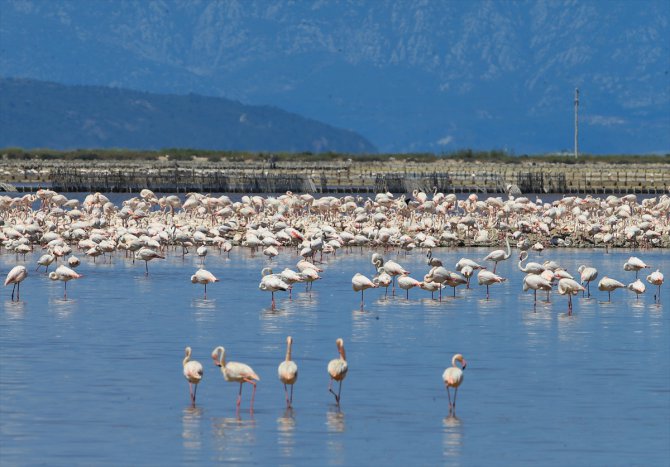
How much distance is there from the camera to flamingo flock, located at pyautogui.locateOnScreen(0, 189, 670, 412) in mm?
28219

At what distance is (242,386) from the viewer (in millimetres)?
17688

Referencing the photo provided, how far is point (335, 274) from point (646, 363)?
1295cm

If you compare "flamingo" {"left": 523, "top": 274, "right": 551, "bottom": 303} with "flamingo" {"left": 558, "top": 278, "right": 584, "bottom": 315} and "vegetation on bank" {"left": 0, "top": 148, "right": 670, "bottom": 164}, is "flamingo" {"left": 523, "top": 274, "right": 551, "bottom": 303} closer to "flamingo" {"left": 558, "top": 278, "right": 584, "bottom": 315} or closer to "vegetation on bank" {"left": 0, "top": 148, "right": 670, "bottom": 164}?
"flamingo" {"left": 558, "top": 278, "right": 584, "bottom": 315}

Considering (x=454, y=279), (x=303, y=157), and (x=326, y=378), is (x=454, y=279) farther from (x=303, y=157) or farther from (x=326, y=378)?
(x=303, y=157)

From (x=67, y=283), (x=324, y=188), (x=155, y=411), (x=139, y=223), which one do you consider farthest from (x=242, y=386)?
(x=324, y=188)

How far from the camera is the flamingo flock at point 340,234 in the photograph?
28219 millimetres

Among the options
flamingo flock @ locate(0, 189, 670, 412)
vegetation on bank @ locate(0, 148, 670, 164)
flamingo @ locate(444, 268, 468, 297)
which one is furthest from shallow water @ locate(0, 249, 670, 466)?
vegetation on bank @ locate(0, 148, 670, 164)

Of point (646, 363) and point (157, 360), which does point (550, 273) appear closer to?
point (646, 363)

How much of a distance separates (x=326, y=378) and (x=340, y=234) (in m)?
18.1

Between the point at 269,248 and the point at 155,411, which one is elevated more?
the point at 269,248

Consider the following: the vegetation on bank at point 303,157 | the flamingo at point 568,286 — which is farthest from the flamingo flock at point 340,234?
the vegetation on bank at point 303,157

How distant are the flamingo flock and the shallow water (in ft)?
1.98

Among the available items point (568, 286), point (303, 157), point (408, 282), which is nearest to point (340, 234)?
point (408, 282)

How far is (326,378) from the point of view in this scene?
61.3ft
